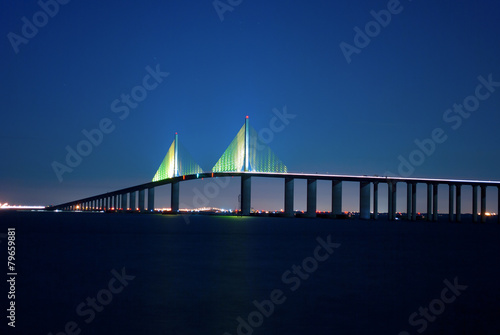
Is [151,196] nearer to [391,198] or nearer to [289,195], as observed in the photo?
[289,195]

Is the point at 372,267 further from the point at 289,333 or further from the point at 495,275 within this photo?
the point at 289,333

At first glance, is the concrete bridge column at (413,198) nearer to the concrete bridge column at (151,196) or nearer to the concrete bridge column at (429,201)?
the concrete bridge column at (429,201)

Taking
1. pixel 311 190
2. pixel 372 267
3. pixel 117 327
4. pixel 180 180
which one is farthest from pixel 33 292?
pixel 180 180

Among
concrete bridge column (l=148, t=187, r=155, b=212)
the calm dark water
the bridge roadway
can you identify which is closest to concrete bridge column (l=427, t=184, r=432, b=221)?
the bridge roadway

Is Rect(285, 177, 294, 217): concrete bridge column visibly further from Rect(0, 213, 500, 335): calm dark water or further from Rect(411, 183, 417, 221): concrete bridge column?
Rect(0, 213, 500, 335): calm dark water

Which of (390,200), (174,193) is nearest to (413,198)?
(390,200)
